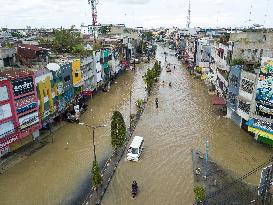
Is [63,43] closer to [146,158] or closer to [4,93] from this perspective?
[4,93]

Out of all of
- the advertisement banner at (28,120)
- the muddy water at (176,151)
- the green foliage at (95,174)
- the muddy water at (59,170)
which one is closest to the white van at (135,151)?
the muddy water at (176,151)

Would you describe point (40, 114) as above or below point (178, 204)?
above

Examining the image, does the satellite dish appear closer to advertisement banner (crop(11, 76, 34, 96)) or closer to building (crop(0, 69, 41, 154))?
building (crop(0, 69, 41, 154))

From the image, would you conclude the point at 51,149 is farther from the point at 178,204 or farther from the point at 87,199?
the point at 178,204

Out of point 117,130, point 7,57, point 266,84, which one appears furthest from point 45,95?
point 266,84

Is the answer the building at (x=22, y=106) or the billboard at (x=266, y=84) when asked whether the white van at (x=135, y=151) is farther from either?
the billboard at (x=266, y=84)

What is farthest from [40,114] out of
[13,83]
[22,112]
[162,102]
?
[162,102]

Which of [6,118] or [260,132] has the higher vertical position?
[6,118]
